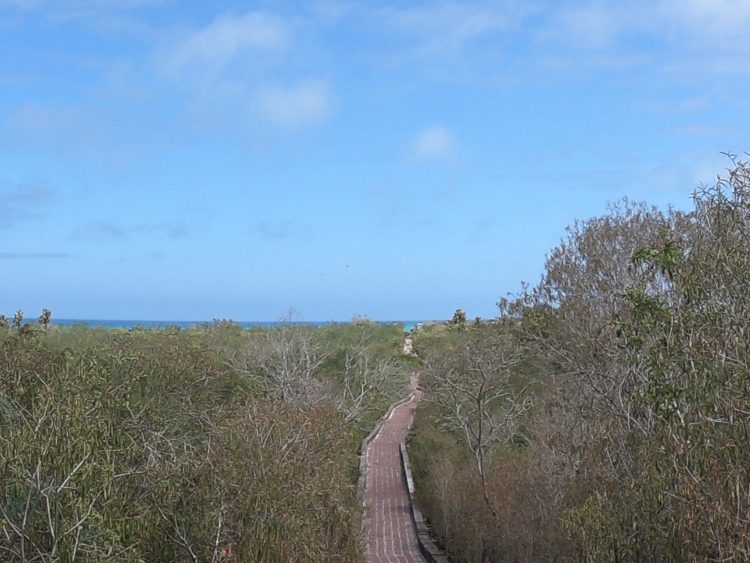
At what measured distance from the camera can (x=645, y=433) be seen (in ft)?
25.6

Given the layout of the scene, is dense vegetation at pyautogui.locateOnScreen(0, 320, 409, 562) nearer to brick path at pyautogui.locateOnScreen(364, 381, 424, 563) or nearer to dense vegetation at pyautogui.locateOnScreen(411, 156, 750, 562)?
brick path at pyautogui.locateOnScreen(364, 381, 424, 563)

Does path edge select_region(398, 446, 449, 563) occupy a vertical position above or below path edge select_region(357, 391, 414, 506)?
below

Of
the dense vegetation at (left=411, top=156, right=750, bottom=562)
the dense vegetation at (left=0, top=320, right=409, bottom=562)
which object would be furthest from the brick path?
the dense vegetation at (left=0, top=320, right=409, bottom=562)

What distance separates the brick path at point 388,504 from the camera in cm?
1703

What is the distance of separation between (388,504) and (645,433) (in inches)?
563

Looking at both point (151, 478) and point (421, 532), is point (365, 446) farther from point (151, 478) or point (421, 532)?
point (151, 478)

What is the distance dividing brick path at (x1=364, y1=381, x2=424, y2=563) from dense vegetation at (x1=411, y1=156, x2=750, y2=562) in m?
0.96

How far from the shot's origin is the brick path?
55.9 ft

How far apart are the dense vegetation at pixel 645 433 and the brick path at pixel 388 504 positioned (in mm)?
959

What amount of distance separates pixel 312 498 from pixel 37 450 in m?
3.65

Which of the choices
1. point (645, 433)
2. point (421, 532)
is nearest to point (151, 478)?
point (645, 433)

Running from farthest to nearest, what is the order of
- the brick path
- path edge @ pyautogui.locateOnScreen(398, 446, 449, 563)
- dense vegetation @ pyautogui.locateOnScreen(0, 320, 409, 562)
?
1. the brick path
2. path edge @ pyautogui.locateOnScreen(398, 446, 449, 563)
3. dense vegetation @ pyautogui.locateOnScreen(0, 320, 409, 562)

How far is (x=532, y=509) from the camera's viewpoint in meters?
13.9

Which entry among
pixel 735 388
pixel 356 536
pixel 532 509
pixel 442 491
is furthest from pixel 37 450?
pixel 442 491
